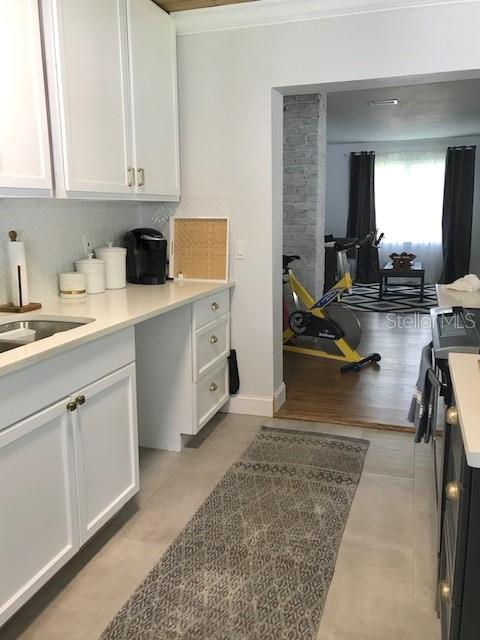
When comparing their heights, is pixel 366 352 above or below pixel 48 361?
below

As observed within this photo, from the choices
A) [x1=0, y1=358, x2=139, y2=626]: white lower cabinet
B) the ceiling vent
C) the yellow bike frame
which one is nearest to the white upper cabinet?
[x1=0, y1=358, x2=139, y2=626]: white lower cabinet

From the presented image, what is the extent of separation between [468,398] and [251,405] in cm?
240

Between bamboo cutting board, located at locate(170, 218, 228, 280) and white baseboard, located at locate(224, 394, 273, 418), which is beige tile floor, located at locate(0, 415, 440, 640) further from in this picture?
bamboo cutting board, located at locate(170, 218, 228, 280)

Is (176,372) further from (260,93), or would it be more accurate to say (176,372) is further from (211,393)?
(260,93)

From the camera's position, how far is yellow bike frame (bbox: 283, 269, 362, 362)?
4746 mm

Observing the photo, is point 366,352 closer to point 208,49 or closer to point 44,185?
point 208,49

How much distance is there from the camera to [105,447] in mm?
2102

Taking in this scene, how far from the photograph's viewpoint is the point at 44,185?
2.17 meters

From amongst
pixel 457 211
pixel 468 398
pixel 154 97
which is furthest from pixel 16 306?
pixel 457 211

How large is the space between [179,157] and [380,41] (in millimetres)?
1312

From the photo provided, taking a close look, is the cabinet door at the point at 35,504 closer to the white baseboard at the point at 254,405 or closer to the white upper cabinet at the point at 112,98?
the white upper cabinet at the point at 112,98

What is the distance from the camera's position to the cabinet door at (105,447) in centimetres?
195

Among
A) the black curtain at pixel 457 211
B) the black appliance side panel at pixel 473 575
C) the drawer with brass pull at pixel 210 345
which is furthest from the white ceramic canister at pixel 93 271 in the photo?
the black curtain at pixel 457 211

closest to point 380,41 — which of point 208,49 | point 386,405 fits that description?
point 208,49
